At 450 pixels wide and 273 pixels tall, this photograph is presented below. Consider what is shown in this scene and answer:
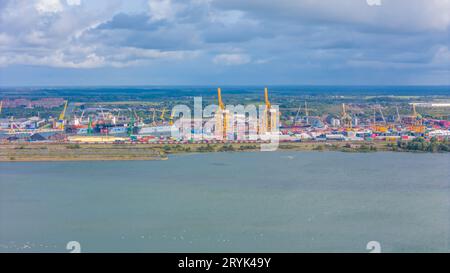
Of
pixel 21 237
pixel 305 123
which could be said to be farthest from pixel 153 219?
pixel 305 123

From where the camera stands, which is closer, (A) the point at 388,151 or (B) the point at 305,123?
(A) the point at 388,151

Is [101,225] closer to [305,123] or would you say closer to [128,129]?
[128,129]

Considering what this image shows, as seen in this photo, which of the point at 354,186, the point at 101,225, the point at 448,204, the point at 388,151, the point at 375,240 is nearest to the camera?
the point at 375,240

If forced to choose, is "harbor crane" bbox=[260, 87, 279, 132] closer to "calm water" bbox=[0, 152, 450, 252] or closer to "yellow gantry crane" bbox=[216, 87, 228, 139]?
"yellow gantry crane" bbox=[216, 87, 228, 139]

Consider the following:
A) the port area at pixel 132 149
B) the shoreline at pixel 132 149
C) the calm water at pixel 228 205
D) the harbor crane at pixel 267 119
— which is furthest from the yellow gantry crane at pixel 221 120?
the calm water at pixel 228 205

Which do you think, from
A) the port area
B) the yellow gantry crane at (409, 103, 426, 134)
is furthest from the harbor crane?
the yellow gantry crane at (409, 103, 426, 134)

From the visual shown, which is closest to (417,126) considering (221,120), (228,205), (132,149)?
(221,120)

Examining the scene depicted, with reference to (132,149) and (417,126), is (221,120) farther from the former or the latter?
(417,126)
